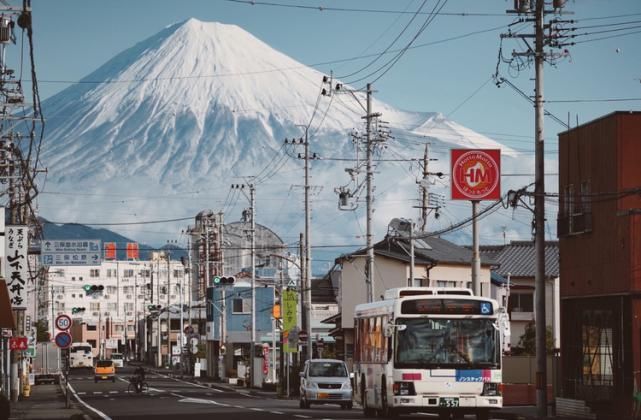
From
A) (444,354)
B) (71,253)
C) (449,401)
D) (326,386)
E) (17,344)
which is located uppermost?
(71,253)

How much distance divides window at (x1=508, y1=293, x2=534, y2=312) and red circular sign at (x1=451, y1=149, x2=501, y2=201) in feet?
154

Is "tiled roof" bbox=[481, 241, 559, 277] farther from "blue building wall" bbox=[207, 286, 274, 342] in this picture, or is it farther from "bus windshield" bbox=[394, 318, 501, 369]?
"bus windshield" bbox=[394, 318, 501, 369]

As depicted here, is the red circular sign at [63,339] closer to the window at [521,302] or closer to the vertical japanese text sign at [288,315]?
the vertical japanese text sign at [288,315]

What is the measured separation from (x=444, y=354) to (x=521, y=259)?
6484cm

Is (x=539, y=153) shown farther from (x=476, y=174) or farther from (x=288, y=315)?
Answer: (x=288, y=315)

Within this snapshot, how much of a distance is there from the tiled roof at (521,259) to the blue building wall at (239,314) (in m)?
32.9

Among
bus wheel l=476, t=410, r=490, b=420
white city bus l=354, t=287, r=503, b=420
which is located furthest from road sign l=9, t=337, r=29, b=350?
bus wheel l=476, t=410, r=490, b=420

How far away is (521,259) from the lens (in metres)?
99.5

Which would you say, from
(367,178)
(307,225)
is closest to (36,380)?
(307,225)

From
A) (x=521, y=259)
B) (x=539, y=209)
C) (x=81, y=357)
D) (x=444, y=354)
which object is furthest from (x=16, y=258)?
(x=81, y=357)

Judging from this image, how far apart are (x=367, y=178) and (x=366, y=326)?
831 inches

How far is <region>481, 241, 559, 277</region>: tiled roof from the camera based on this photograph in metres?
96.5

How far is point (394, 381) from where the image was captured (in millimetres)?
35812

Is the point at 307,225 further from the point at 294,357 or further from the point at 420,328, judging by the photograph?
the point at 420,328
